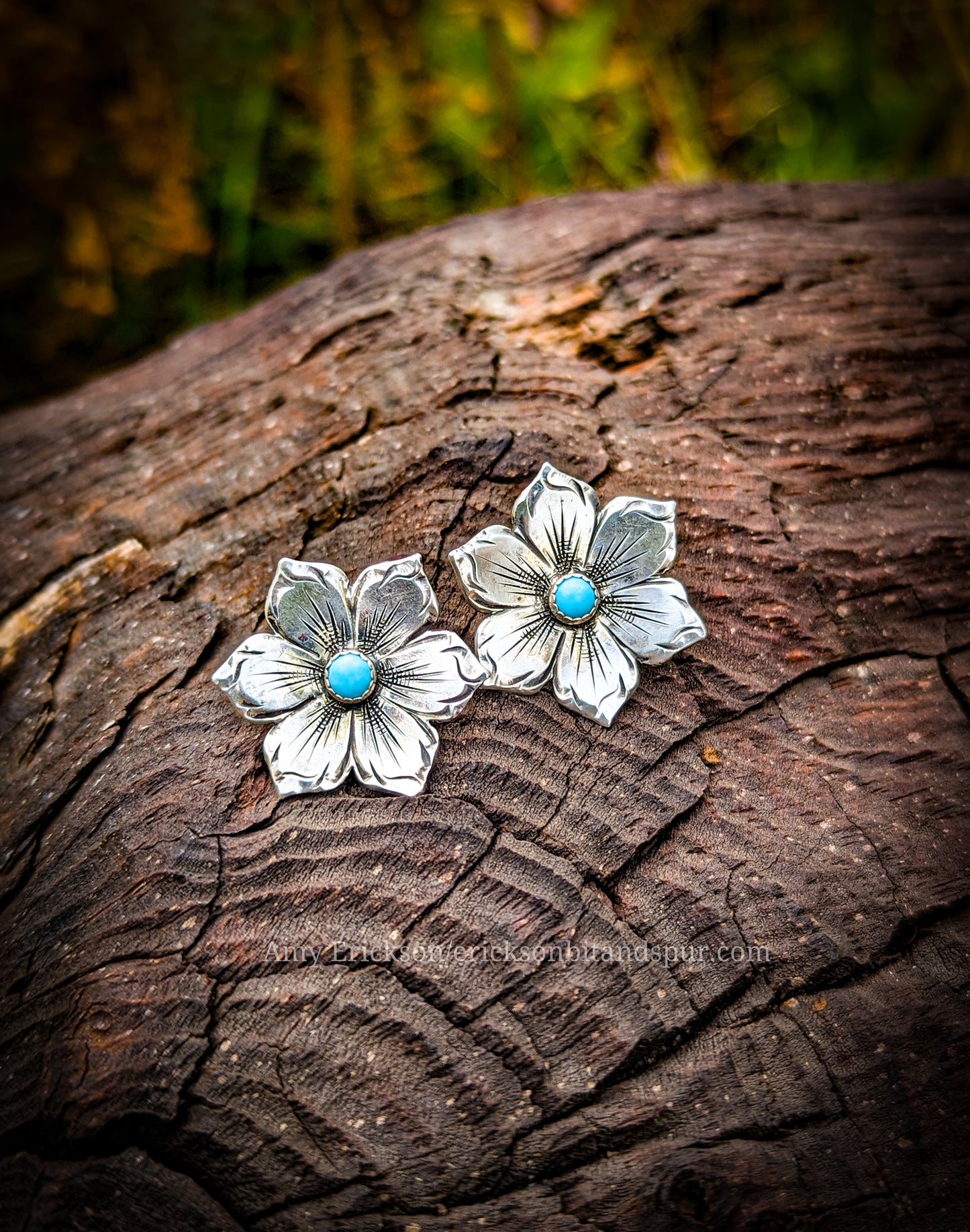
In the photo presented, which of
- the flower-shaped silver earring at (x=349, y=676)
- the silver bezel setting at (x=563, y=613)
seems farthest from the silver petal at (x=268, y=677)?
the silver bezel setting at (x=563, y=613)

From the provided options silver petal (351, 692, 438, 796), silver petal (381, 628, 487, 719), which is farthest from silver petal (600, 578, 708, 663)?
silver petal (351, 692, 438, 796)

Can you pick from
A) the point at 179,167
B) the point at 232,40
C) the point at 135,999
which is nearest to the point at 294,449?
the point at 135,999

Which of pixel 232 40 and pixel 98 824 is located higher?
pixel 232 40

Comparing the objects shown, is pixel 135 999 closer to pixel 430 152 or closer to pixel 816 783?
pixel 816 783

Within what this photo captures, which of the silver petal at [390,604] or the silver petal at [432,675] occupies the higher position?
the silver petal at [390,604]

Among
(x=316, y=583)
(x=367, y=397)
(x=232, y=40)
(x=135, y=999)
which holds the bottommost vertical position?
(x=135, y=999)

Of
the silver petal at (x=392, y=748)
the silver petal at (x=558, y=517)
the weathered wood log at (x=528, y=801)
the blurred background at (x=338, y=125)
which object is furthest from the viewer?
the blurred background at (x=338, y=125)

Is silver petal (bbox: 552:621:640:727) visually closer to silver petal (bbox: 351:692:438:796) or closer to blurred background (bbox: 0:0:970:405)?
silver petal (bbox: 351:692:438:796)

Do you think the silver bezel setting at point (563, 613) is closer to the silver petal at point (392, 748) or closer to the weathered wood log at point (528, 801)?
the weathered wood log at point (528, 801)
